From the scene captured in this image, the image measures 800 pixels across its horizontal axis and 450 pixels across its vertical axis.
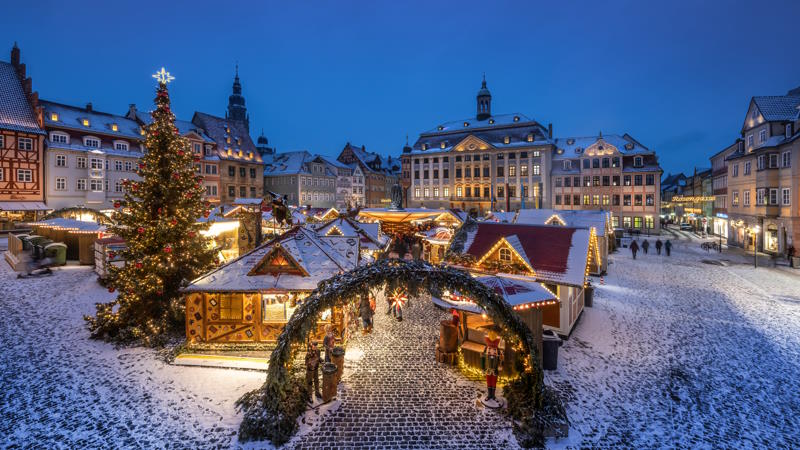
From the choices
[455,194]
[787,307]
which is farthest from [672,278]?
[455,194]

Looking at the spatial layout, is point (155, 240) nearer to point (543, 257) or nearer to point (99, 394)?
point (99, 394)

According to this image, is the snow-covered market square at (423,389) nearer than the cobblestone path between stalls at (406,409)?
No

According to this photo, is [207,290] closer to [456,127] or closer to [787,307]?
[787,307]

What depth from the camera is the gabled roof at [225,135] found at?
5244 centimetres

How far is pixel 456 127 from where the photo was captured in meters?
65.1

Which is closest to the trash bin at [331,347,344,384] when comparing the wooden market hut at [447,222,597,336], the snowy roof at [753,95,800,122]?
the wooden market hut at [447,222,597,336]

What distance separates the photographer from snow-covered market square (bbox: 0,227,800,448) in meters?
7.43

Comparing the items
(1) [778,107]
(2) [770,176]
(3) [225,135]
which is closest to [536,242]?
(2) [770,176]

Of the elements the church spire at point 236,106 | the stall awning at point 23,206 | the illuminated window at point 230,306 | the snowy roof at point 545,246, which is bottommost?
the illuminated window at point 230,306

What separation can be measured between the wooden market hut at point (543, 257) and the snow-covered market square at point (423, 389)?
124 cm

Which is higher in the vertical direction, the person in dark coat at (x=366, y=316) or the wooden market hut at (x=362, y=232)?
the wooden market hut at (x=362, y=232)

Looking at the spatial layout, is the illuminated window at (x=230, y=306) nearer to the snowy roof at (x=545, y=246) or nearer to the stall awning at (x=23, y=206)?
the snowy roof at (x=545, y=246)

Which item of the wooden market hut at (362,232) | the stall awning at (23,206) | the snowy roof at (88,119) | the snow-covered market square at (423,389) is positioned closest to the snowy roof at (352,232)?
the wooden market hut at (362,232)

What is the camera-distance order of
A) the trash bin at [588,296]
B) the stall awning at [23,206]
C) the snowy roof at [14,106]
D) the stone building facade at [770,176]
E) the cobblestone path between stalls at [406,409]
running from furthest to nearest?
the snowy roof at [14,106] → the stall awning at [23,206] → the stone building facade at [770,176] → the trash bin at [588,296] → the cobblestone path between stalls at [406,409]
